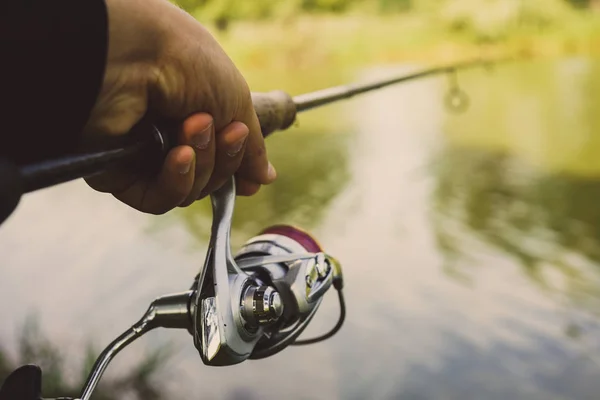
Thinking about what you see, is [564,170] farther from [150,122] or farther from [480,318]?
[150,122]

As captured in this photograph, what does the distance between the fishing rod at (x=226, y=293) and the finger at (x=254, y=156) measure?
0.04 metres

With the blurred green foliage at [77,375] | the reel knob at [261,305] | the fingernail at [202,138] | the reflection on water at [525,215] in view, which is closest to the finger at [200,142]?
the fingernail at [202,138]

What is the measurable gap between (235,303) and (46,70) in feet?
0.79

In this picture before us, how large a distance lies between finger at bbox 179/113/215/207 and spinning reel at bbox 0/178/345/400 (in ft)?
0.09

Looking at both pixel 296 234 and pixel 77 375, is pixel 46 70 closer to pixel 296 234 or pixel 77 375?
pixel 296 234

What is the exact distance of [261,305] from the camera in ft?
2.14

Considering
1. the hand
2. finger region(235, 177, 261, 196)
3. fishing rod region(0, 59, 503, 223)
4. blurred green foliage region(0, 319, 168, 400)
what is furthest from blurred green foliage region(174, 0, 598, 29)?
the hand

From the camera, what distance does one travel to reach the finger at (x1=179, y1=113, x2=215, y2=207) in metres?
0.64

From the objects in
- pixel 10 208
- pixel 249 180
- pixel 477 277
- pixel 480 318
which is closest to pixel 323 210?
pixel 477 277

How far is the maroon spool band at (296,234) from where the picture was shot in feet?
2.62

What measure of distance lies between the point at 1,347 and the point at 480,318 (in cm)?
206

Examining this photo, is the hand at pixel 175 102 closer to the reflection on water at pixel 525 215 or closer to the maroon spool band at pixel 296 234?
the maroon spool band at pixel 296 234

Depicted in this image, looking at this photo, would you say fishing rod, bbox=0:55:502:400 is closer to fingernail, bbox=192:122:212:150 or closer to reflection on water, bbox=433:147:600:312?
fingernail, bbox=192:122:212:150

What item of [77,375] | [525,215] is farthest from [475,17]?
[77,375]
